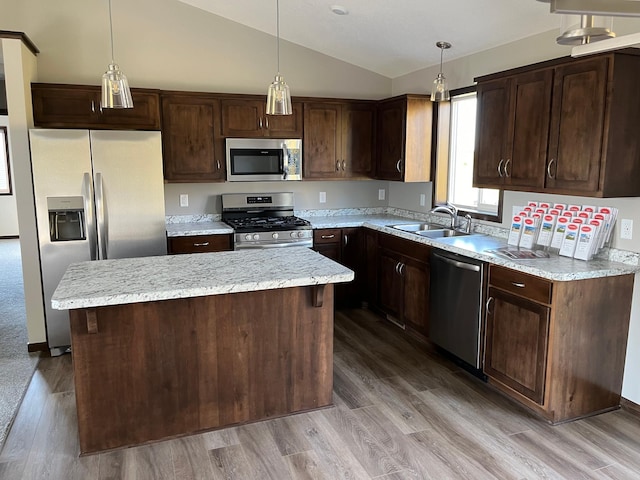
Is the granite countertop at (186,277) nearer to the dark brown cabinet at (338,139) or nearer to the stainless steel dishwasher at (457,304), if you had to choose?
the stainless steel dishwasher at (457,304)

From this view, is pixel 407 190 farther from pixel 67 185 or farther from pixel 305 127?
pixel 67 185

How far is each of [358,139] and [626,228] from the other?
9.05 ft

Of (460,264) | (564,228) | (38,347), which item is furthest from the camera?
(38,347)

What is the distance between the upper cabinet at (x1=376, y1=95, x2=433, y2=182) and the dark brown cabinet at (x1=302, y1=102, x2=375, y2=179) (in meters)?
0.28

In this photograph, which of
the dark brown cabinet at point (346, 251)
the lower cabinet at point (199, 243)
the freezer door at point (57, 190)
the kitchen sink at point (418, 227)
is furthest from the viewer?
the dark brown cabinet at point (346, 251)

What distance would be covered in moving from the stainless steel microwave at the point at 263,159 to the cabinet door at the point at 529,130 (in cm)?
216

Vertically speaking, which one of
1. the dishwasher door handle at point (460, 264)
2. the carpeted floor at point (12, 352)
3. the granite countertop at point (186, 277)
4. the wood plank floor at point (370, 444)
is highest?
the granite countertop at point (186, 277)

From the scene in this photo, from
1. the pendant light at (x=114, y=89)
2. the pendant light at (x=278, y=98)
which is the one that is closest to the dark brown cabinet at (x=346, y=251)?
the pendant light at (x=278, y=98)

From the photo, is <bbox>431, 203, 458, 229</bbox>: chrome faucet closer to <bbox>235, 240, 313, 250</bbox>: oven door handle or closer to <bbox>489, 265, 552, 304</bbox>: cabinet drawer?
<bbox>489, 265, 552, 304</bbox>: cabinet drawer

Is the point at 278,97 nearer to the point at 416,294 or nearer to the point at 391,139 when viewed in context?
the point at 416,294

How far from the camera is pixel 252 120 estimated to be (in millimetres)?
4695

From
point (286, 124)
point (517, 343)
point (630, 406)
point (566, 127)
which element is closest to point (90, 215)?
point (286, 124)

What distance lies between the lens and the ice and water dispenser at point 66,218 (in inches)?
149

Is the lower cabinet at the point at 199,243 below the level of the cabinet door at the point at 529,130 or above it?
below
